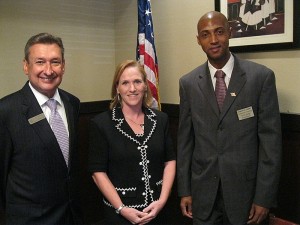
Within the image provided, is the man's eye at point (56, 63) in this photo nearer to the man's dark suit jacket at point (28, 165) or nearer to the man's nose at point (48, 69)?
the man's nose at point (48, 69)

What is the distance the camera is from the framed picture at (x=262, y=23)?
2.06 meters

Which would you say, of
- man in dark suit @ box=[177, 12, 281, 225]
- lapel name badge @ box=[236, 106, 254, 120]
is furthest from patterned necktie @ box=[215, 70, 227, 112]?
lapel name badge @ box=[236, 106, 254, 120]

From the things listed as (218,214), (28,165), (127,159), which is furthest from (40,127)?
(218,214)

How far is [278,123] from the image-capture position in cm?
171

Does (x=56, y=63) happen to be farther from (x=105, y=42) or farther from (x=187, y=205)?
(x=105, y=42)

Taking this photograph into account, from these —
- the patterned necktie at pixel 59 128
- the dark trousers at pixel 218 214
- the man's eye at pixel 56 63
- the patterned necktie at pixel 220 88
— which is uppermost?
the man's eye at pixel 56 63

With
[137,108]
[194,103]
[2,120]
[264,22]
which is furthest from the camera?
[264,22]

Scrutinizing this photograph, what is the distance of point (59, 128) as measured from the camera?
1706 mm

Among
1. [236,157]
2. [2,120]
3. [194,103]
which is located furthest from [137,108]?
[2,120]

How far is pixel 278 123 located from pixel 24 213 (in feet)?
4.57

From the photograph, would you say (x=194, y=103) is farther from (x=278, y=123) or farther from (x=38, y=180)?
(x=38, y=180)

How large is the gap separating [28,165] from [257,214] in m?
1.24

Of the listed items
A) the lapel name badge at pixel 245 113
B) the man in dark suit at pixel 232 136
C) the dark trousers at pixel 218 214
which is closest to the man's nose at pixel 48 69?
the man in dark suit at pixel 232 136

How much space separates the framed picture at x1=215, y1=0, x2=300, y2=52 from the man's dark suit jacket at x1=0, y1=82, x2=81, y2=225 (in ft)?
4.93
